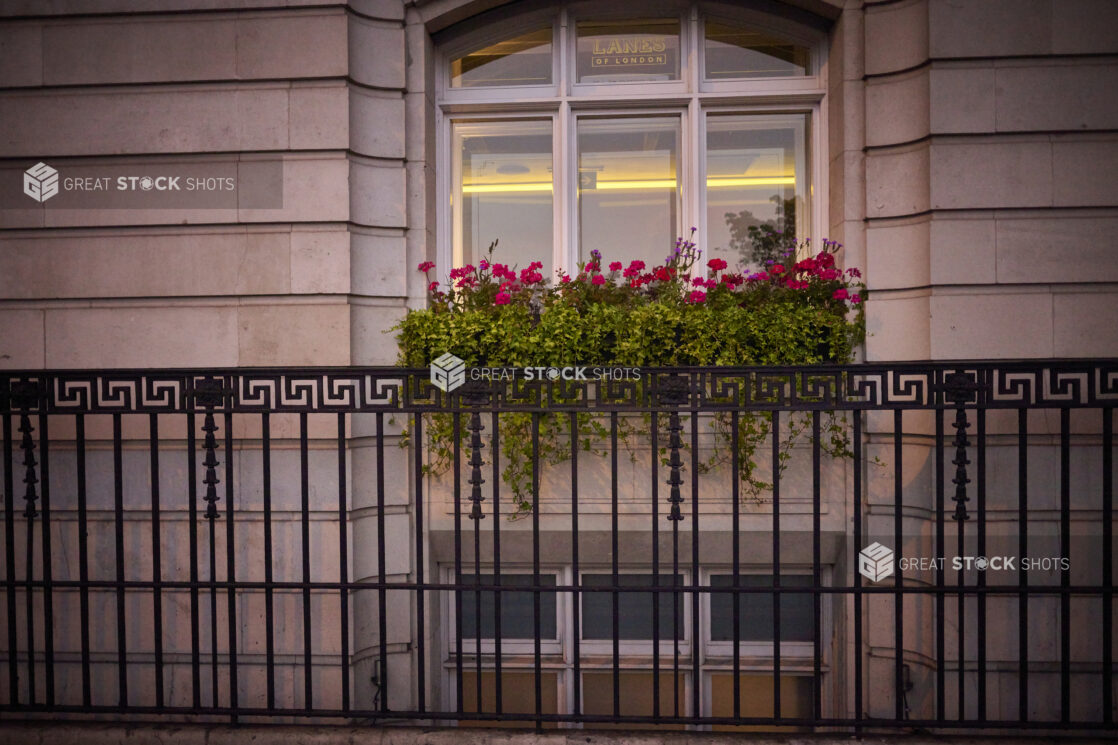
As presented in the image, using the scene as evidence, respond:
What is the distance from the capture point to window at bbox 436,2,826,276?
5.54 metres

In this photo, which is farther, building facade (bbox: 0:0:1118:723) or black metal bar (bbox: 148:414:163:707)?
building facade (bbox: 0:0:1118:723)

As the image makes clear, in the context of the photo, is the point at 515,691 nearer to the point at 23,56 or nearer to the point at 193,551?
the point at 193,551

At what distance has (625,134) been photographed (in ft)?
18.6

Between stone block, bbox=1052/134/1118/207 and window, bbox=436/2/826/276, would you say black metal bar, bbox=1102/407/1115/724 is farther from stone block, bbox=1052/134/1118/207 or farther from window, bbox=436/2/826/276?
window, bbox=436/2/826/276

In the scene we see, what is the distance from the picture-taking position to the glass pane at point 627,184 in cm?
562

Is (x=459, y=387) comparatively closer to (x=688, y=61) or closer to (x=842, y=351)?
(x=842, y=351)

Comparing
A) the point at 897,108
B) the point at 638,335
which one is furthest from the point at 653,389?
the point at 897,108

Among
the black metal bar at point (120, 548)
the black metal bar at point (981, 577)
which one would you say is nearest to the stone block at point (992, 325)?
the black metal bar at point (981, 577)

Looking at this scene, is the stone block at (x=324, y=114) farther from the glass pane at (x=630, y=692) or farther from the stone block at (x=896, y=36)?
the glass pane at (x=630, y=692)

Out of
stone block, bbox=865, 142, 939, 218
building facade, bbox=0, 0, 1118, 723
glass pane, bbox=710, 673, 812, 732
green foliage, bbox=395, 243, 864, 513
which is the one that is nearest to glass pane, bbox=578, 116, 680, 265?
green foliage, bbox=395, 243, 864, 513

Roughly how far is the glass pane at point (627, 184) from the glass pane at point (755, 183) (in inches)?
12.8

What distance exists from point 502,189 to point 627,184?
99 centimetres

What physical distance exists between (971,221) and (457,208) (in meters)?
3.66

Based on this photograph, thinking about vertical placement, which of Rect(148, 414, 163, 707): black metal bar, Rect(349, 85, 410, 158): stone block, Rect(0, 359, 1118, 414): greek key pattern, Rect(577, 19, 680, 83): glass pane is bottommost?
Rect(148, 414, 163, 707): black metal bar
